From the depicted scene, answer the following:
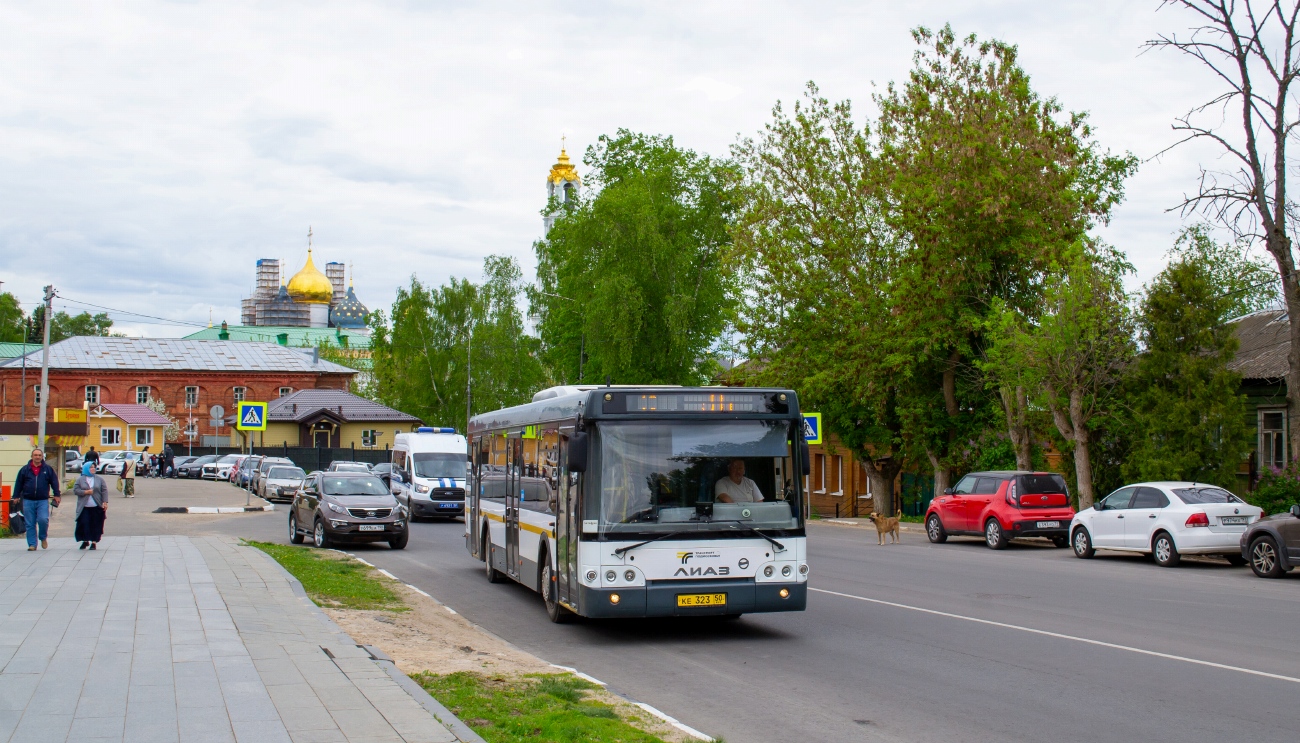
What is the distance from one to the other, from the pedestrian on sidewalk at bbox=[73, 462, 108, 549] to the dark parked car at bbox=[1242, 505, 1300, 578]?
740 inches

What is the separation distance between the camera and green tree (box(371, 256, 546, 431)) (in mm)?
78250

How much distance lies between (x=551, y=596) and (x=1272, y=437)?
24454mm

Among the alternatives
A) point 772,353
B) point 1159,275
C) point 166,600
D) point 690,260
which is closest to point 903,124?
point 772,353

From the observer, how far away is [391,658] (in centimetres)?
1019

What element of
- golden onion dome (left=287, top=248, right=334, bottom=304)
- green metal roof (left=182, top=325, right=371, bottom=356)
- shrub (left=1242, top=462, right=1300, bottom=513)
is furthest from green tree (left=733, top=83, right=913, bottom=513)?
golden onion dome (left=287, top=248, right=334, bottom=304)

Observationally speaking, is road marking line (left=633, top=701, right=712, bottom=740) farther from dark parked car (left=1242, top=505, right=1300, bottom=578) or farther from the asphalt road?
dark parked car (left=1242, top=505, right=1300, bottom=578)

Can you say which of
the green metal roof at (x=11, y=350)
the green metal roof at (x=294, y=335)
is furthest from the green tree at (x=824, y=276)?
the green metal roof at (x=294, y=335)

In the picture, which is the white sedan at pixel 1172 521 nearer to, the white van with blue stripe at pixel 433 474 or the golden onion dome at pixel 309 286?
the white van with blue stripe at pixel 433 474

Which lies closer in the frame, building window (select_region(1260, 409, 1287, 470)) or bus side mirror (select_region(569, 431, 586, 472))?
bus side mirror (select_region(569, 431, 586, 472))

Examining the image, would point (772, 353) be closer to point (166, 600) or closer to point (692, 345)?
point (692, 345)

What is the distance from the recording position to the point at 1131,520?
21.8m

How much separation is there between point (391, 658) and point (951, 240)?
27.2 metres

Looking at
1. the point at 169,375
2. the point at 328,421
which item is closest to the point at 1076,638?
the point at 328,421

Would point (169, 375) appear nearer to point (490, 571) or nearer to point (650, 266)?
point (650, 266)
